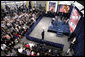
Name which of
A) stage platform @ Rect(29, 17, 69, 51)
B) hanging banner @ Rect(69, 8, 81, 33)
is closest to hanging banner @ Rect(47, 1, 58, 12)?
stage platform @ Rect(29, 17, 69, 51)

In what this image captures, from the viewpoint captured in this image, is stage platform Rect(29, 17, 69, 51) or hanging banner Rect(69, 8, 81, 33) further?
stage platform Rect(29, 17, 69, 51)

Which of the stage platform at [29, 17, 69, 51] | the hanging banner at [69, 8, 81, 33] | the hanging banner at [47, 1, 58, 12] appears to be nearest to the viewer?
the hanging banner at [69, 8, 81, 33]

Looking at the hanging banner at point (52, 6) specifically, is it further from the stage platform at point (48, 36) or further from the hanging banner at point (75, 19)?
the hanging banner at point (75, 19)

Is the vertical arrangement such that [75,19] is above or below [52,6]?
below

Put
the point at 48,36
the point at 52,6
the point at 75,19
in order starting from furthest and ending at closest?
the point at 52,6, the point at 48,36, the point at 75,19

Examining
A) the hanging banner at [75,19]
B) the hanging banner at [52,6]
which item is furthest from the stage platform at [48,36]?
the hanging banner at [52,6]

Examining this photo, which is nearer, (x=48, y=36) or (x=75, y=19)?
(x=75, y=19)

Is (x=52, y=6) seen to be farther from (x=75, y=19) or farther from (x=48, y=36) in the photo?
(x=48, y=36)

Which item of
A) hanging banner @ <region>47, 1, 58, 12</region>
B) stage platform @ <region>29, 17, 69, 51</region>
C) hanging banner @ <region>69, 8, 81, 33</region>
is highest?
hanging banner @ <region>47, 1, 58, 12</region>

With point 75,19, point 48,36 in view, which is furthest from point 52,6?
point 48,36

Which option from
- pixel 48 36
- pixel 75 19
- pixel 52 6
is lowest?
pixel 48 36

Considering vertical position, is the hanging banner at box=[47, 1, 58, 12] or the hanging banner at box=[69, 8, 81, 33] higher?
the hanging banner at box=[47, 1, 58, 12]

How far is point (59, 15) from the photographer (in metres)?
17.2

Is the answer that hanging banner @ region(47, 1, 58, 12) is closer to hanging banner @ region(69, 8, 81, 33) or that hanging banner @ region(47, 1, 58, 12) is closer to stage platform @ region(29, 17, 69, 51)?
stage platform @ region(29, 17, 69, 51)
